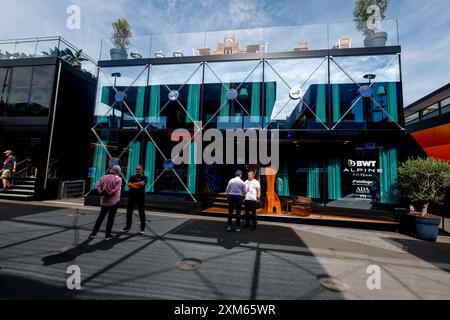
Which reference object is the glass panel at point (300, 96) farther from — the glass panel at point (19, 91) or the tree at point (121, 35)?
the glass panel at point (19, 91)

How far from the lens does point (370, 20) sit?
8.82 metres

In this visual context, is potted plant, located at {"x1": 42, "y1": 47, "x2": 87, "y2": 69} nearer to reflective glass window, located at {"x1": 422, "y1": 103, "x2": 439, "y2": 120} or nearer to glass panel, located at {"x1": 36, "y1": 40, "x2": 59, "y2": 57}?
glass panel, located at {"x1": 36, "y1": 40, "x2": 59, "y2": 57}

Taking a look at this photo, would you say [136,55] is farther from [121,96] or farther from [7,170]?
[7,170]

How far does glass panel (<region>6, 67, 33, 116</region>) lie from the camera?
1085 cm

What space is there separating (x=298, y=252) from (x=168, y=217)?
15.8ft

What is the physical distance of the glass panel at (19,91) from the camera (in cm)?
1085

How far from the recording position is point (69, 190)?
11.1 metres

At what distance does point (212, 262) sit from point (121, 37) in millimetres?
11343

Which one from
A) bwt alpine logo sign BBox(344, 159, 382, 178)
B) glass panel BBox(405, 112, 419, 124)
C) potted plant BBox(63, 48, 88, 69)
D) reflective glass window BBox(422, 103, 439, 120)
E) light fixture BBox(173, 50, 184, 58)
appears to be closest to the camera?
bwt alpine logo sign BBox(344, 159, 382, 178)

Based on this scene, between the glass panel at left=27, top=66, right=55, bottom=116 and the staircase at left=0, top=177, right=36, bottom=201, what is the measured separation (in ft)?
10.8

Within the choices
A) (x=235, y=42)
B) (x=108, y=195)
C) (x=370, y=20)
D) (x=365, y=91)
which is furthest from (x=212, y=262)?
(x=370, y=20)

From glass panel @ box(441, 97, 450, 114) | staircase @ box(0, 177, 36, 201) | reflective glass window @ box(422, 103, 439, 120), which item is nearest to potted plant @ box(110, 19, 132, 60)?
staircase @ box(0, 177, 36, 201)
